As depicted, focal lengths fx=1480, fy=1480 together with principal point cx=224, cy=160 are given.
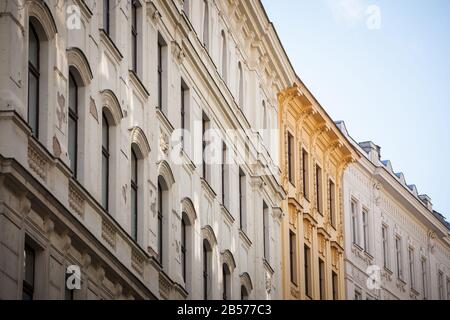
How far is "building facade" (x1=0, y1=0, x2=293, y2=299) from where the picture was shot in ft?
82.3

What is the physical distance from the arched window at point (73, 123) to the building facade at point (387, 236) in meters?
28.8

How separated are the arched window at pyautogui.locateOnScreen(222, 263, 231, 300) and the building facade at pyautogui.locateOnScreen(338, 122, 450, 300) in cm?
1631

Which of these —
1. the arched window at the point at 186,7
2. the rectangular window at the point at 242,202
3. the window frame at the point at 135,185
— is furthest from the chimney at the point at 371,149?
the window frame at the point at 135,185

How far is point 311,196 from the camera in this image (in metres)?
53.1

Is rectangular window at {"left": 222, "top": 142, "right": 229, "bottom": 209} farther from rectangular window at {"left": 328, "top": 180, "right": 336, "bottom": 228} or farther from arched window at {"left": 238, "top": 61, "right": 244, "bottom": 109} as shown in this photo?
rectangular window at {"left": 328, "top": 180, "right": 336, "bottom": 228}

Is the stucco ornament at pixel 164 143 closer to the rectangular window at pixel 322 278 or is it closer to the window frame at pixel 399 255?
the rectangular window at pixel 322 278

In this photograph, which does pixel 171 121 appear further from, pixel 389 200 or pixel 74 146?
pixel 389 200

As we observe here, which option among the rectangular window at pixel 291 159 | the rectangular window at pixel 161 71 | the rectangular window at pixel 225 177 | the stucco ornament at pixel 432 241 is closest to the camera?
the rectangular window at pixel 161 71

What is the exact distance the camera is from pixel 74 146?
28141mm

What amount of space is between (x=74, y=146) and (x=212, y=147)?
1152cm

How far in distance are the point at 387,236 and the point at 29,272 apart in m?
37.9

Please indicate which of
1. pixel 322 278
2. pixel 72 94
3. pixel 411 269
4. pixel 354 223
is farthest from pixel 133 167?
pixel 411 269

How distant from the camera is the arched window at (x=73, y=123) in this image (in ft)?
91.8
